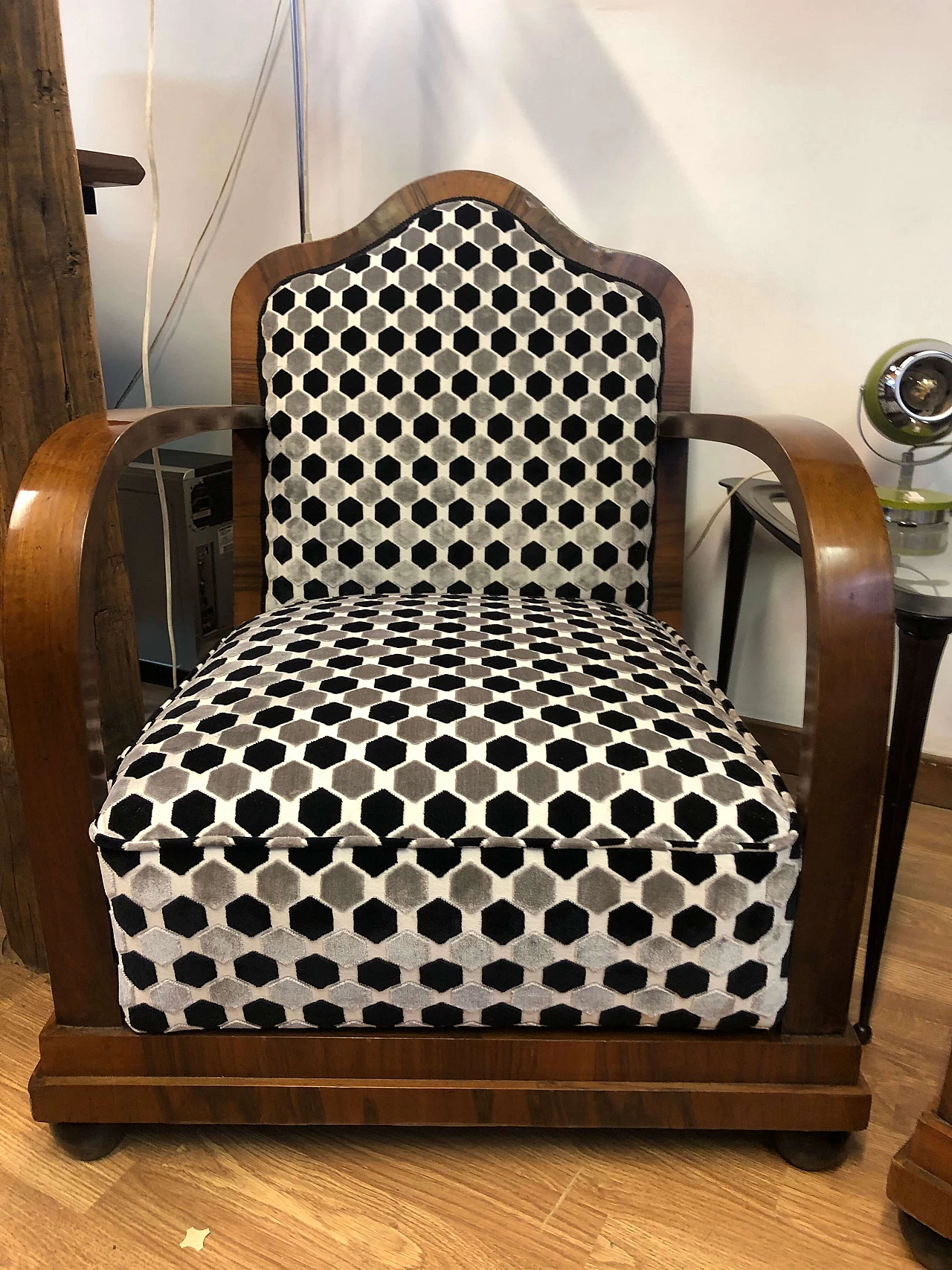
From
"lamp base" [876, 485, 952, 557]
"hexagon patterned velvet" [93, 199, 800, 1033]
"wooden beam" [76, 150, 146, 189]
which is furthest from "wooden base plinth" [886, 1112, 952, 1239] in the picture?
"wooden beam" [76, 150, 146, 189]

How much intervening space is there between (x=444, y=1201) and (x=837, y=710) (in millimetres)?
537

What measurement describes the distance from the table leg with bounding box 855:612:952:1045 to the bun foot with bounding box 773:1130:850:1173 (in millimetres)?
125

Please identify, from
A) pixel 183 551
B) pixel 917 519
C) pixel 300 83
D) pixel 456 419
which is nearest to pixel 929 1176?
pixel 917 519

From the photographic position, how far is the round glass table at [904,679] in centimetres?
79

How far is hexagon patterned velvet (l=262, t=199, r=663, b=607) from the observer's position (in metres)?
1.08

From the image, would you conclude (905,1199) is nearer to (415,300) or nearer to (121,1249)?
(121,1249)

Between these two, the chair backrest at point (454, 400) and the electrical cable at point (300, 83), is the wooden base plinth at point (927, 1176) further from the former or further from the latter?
the electrical cable at point (300, 83)

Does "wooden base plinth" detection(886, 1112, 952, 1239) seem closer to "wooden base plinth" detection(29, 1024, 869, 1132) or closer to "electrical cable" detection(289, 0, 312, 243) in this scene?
"wooden base plinth" detection(29, 1024, 869, 1132)

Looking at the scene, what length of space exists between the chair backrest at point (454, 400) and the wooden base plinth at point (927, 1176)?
2.04 feet

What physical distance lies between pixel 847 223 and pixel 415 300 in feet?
2.05

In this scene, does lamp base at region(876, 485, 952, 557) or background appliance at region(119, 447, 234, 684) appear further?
background appliance at region(119, 447, 234, 684)

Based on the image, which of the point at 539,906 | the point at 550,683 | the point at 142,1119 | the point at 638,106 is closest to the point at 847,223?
the point at 638,106

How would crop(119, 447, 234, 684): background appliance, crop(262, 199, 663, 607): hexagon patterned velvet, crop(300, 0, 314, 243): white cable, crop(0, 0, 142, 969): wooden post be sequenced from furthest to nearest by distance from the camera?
crop(119, 447, 234, 684): background appliance
crop(300, 0, 314, 243): white cable
crop(262, 199, 663, 607): hexagon patterned velvet
crop(0, 0, 142, 969): wooden post

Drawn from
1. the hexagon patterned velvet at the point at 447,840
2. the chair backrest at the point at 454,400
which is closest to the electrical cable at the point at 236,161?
the chair backrest at the point at 454,400
